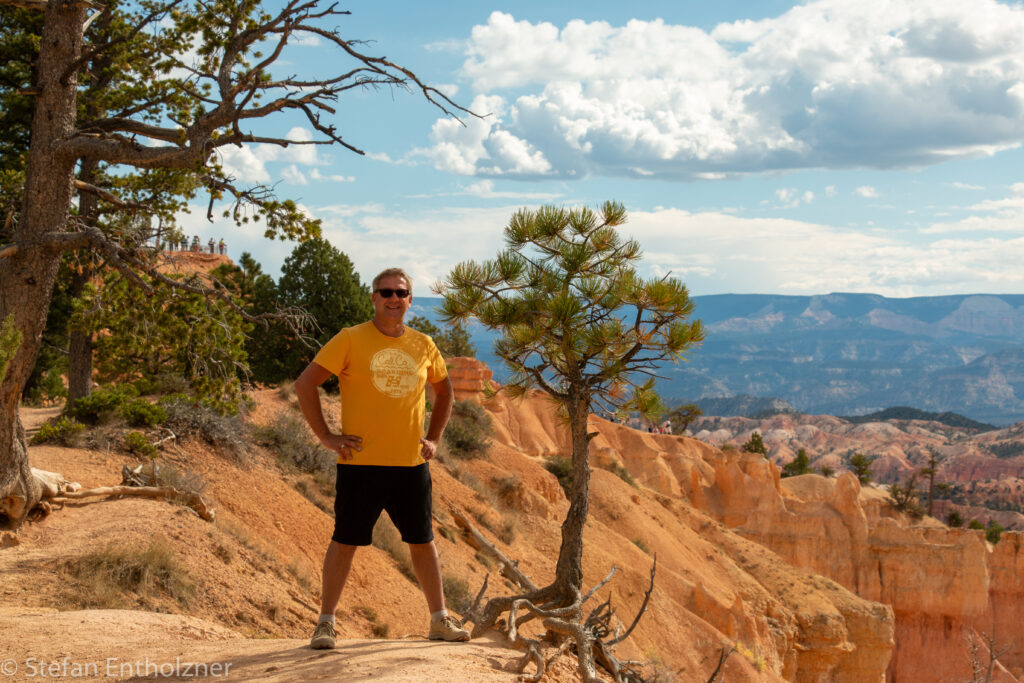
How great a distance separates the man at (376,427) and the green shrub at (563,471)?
2365 cm

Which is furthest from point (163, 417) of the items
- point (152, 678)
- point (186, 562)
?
point (152, 678)

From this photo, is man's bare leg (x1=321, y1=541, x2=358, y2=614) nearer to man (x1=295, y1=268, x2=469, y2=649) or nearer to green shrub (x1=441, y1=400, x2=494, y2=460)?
man (x1=295, y1=268, x2=469, y2=649)

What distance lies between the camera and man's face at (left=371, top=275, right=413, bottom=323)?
579cm

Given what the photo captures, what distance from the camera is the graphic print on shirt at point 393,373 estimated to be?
18.6 feet

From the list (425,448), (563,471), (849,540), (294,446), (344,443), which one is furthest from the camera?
(849,540)

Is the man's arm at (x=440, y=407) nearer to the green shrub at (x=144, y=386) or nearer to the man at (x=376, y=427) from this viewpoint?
the man at (x=376, y=427)

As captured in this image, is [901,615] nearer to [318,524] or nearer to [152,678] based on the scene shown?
[318,524]

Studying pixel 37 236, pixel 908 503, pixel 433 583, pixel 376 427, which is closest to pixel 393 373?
pixel 376 427

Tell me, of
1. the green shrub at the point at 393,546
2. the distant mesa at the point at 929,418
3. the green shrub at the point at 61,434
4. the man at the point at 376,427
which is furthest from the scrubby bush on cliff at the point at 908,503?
the distant mesa at the point at 929,418

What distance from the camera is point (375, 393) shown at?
5.67 m

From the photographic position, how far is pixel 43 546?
849 centimetres

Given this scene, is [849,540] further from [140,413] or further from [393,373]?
[393,373]

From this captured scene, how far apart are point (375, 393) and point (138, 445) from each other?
26.0 ft

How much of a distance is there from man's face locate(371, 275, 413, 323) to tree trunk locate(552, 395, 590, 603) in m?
3.27
